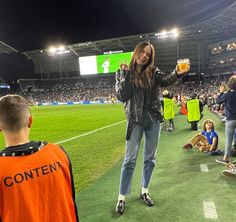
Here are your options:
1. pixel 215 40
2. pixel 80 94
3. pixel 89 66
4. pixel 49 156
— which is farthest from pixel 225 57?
pixel 49 156

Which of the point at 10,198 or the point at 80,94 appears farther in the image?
the point at 80,94

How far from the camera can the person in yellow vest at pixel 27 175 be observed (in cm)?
186

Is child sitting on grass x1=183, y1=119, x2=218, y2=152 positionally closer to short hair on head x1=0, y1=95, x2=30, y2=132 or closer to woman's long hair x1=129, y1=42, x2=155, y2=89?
woman's long hair x1=129, y1=42, x2=155, y2=89

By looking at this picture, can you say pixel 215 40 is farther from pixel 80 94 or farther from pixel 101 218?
pixel 101 218

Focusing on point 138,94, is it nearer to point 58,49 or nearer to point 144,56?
point 144,56

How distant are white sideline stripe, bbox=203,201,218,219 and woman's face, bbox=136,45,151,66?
2.22 metres

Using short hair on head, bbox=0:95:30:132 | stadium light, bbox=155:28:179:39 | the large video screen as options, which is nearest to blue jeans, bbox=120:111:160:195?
short hair on head, bbox=0:95:30:132

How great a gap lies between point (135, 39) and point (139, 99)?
56.2 m

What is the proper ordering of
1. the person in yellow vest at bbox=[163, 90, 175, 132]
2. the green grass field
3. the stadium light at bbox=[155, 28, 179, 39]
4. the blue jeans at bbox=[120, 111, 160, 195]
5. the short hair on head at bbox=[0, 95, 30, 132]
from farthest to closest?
the stadium light at bbox=[155, 28, 179, 39] → the person in yellow vest at bbox=[163, 90, 175, 132] → the blue jeans at bbox=[120, 111, 160, 195] → the green grass field → the short hair on head at bbox=[0, 95, 30, 132]

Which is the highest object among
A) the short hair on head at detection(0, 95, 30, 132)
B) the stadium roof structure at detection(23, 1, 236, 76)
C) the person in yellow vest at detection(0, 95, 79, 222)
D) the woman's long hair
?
the stadium roof structure at detection(23, 1, 236, 76)

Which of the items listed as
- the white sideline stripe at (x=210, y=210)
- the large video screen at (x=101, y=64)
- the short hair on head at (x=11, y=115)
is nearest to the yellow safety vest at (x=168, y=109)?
the white sideline stripe at (x=210, y=210)

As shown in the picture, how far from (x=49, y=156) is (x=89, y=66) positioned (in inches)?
2359

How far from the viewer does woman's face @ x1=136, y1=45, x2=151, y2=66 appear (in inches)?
168

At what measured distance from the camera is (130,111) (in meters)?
4.39
